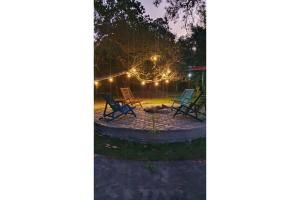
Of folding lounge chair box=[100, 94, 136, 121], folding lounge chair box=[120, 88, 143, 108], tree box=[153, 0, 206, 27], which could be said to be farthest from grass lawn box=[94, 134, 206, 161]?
tree box=[153, 0, 206, 27]

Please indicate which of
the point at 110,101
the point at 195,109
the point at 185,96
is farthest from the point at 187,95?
the point at 110,101

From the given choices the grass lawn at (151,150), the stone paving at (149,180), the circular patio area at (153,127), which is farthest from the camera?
the circular patio area at (153,127)

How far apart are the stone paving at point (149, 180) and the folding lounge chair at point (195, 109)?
0.59m

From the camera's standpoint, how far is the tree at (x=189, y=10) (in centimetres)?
290

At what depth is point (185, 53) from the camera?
2.96m

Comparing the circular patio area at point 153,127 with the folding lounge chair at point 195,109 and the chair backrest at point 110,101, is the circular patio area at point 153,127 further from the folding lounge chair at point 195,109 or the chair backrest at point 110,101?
the chair backrest at point 110,101

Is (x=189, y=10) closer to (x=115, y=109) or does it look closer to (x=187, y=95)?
(x=187, y=95)

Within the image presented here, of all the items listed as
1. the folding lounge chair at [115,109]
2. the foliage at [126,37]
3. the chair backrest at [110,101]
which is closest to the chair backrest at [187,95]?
the foliage at [126,37]

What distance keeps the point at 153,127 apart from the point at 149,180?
24.7 inches

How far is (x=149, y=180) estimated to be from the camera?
2.82 metres

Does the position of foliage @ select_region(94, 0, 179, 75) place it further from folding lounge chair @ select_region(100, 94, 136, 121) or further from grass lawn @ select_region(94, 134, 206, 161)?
grass lawn @ select_region(94, 134, 206, 161)
